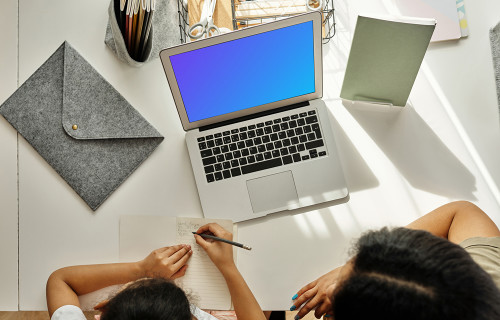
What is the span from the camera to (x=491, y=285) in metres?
0.61

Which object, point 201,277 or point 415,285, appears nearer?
point 415,285

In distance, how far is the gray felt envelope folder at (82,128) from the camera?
955 millimetres

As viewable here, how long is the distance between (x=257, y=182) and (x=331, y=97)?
24 centimetres

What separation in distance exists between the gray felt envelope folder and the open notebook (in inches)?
3.7

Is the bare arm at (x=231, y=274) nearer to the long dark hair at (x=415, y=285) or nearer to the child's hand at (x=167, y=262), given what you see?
the child's hand at (x=167, y=262)

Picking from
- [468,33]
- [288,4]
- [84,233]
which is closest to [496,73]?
[468,33]

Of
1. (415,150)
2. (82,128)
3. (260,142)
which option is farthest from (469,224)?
(82,128)

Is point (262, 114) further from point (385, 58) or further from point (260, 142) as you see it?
point (385, 58)

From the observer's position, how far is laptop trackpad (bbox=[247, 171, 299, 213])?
3.01ft

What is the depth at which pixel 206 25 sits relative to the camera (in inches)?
35.9

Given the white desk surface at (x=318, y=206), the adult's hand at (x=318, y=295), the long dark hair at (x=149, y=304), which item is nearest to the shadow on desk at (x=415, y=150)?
the white desk surface at (x=318, y=206)

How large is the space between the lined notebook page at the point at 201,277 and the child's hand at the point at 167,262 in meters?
0.01

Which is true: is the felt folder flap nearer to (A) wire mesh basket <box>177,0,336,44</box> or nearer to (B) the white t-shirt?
(A) wire mesh basket <box>177,0,336,44</box>

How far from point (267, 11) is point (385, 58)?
27 cm
